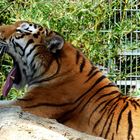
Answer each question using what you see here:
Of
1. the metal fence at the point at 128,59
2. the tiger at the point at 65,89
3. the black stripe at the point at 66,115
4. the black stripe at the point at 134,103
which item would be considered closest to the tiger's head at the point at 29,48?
the tiger at the point at 65,89

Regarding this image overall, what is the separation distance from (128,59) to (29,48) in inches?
123

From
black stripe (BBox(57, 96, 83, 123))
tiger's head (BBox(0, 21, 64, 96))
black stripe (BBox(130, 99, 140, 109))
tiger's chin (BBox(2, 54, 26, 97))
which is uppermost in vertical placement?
tiger's head (BBox(0, 21, 64, 96))

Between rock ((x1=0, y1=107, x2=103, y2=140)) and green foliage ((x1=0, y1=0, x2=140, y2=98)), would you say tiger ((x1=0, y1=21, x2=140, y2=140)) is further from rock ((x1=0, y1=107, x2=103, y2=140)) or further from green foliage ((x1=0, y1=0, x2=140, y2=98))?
green foliage ((x1=0, y1=0, x2=140, y2=98))

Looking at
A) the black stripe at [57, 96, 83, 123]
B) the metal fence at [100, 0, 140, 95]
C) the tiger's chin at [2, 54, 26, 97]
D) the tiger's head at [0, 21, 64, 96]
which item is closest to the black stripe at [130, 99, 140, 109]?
the black stripe at [57, 96, 83, 123]

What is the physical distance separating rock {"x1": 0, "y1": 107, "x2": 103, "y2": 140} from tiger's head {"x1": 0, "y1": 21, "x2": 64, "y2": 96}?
141 cm

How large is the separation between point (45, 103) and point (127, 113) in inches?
21.0

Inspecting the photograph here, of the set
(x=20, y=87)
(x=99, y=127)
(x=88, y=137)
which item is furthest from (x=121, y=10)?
(x=88, y=137)

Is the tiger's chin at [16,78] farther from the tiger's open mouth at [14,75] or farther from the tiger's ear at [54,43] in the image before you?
the tiger's ear at [54,43]

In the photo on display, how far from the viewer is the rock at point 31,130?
2230 mm

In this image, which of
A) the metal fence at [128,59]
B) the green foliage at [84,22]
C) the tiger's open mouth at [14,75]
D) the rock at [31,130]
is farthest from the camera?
the metal fence at [128,59]

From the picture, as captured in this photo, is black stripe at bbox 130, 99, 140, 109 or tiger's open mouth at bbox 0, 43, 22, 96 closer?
black stripe at bbox 130, 99, 140, 109

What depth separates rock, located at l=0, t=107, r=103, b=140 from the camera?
87.8 inches

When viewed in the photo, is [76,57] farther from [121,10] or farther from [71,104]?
[121,10]

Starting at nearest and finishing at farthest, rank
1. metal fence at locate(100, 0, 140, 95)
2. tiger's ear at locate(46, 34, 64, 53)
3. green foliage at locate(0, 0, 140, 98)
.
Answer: tiger's ear at locate(46, 34, 64, 53)
green foliage at locate(0, 0, 140, 98)
metal fence at locate(100, 0, 140, 95)
